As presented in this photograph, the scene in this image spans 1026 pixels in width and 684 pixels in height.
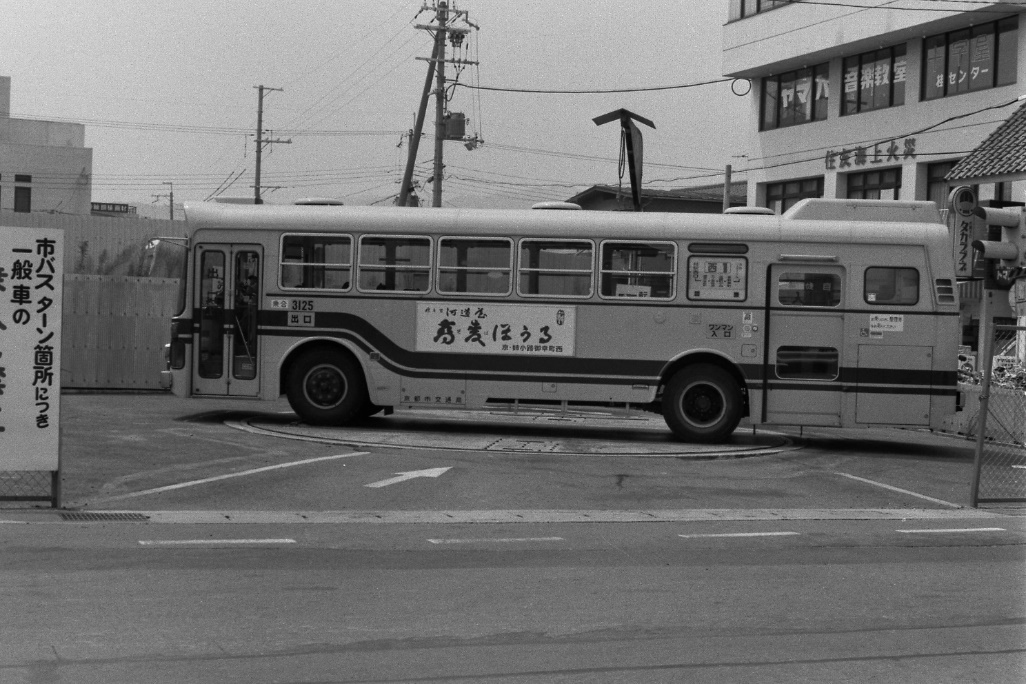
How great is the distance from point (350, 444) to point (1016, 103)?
25.6 meters

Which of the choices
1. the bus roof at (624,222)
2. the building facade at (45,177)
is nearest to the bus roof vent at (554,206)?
the bus roof at (624,222)

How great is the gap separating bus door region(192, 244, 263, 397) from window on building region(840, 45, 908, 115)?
2778 cm

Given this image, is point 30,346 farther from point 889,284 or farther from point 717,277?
point 889,284

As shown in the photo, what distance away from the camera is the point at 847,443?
750 inches

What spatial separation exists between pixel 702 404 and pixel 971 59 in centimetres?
2388

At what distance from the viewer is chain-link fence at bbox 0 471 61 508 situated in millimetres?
11234

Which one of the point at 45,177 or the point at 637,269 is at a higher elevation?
the point at 45,177

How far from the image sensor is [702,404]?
58.3 feet

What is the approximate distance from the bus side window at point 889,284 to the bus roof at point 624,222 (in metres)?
0.43

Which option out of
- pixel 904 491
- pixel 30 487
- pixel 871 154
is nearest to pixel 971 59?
pixel 871 154

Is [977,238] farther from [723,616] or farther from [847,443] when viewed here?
[723,616]

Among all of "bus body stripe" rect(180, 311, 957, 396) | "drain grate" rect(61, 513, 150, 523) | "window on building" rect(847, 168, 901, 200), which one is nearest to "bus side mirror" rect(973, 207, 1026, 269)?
"bus body stripe" rect(180, 311, 957, 396)

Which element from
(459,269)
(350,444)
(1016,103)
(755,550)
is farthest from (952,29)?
(755,550)

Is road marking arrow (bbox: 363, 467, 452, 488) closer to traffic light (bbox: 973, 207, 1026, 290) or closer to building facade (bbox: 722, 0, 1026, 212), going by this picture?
traffic light (bbox: 973, 207, 1026, 290)
